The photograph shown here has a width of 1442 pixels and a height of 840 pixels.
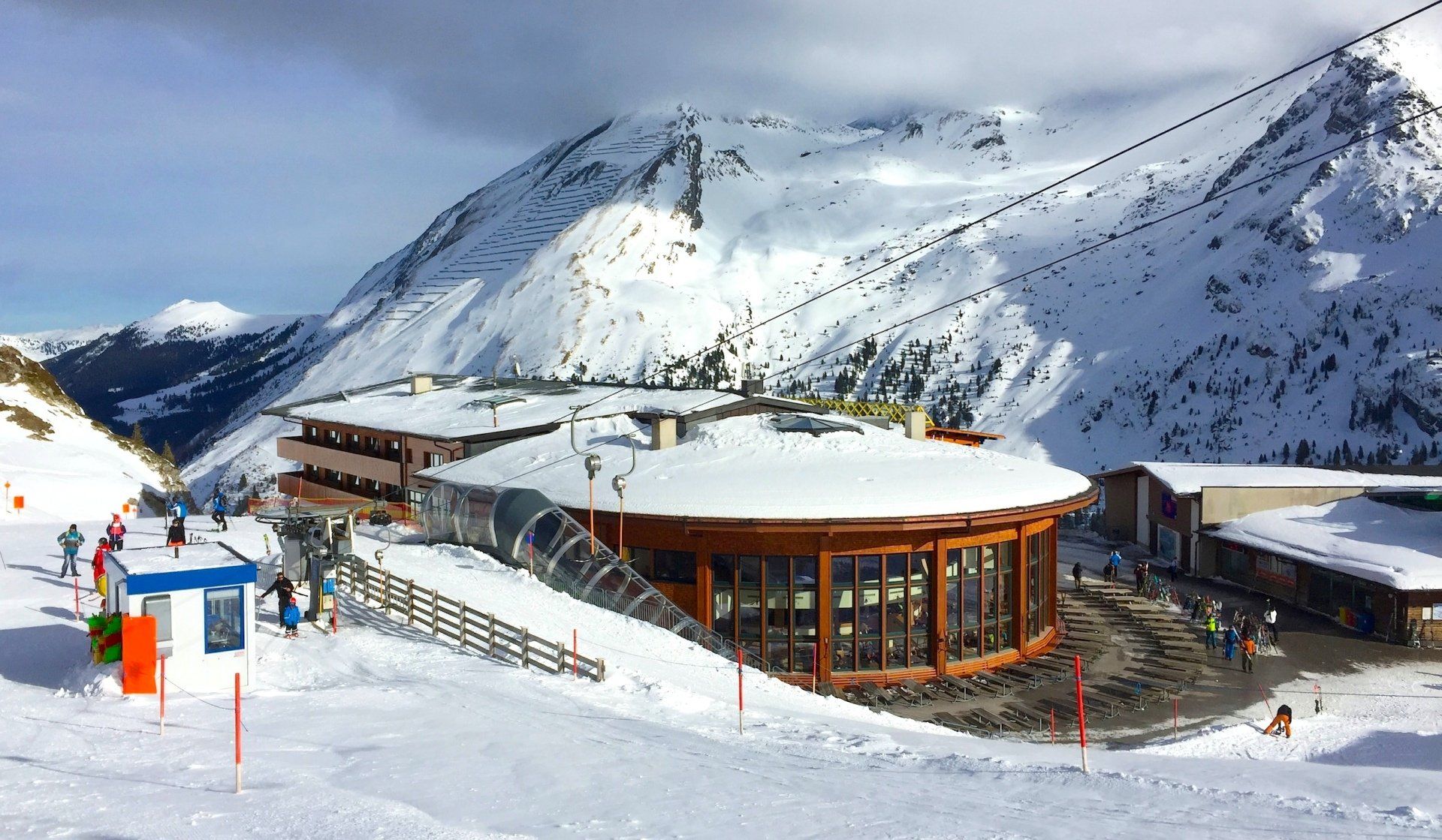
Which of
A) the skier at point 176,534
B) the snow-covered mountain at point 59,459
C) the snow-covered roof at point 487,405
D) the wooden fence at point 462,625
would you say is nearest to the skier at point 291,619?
the wooden fence at point 462,625

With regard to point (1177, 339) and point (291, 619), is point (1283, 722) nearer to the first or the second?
point (291, 619)

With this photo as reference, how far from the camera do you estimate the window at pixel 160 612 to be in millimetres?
17297

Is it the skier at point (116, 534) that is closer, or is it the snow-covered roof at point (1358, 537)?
the skier at point (116, 534)

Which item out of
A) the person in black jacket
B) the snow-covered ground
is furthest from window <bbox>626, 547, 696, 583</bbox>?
the person in black jacket

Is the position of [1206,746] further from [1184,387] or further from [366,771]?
[1184,387]

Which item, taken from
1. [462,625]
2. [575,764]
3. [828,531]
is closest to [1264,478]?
[828,531]

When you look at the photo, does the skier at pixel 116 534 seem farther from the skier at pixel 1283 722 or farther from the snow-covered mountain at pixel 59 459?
the skier at pixel 1283 722

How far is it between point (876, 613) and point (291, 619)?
1433 centimetres

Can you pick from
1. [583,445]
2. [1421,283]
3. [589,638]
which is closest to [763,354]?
[1421,283]

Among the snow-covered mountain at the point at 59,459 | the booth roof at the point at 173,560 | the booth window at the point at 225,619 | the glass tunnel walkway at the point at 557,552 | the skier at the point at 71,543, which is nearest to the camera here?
the booth window at the point at 225,619

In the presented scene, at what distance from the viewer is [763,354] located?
182m

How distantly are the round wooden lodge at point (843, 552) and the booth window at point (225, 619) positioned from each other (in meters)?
10.1

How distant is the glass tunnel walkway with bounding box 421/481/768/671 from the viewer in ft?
82.5

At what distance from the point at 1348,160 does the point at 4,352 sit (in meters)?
197
